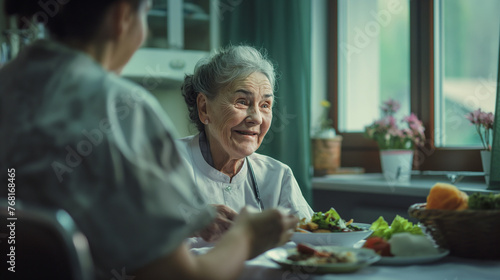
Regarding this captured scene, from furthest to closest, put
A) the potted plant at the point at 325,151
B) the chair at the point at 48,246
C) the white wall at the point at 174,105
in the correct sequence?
the white wall at the point at 174,105
the potted plant at the point at 325,151
the chair at the point at 48,246

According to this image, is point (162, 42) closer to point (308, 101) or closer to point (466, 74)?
point (308, 101)

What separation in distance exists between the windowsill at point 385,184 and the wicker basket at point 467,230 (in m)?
0.98

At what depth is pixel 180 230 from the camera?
751mm

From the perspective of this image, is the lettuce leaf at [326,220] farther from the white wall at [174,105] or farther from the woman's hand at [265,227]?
the white wall at [174,105]

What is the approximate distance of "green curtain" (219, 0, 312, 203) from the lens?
113 inches

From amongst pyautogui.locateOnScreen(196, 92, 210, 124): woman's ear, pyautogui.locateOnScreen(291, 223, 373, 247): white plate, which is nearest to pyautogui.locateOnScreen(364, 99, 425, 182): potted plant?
pyautogui.locateOnScreen(196, 92, 210, 124): woman's ear

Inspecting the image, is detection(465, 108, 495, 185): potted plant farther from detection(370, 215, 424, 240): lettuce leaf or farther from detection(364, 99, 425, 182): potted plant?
detection(370, 215, 424, 240): lettuce leaf

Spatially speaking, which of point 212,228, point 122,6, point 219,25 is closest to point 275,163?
point 212,228

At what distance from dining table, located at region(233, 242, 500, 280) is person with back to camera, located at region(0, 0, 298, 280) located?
0.20 metres

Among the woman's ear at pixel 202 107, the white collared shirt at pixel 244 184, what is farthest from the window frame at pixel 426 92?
the woman's ear at pixel 202 107

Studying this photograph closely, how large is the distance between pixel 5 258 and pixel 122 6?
424 mm

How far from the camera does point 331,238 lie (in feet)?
4.06

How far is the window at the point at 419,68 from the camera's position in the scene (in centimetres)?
244

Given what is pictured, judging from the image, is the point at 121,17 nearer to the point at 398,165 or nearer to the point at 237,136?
the point at 237,136
